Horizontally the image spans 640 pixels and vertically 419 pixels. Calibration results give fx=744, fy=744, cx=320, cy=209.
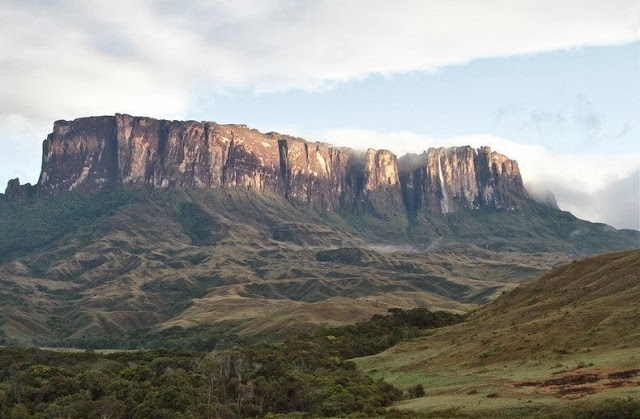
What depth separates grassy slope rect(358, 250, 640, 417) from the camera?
7369cm

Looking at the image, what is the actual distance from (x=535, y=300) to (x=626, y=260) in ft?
57.3

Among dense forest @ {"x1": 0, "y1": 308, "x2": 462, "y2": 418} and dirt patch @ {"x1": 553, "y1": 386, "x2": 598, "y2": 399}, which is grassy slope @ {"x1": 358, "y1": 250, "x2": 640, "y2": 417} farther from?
dense forest @ {"x1": 0, "y1": 308, "x2": 462, "y2": 418}

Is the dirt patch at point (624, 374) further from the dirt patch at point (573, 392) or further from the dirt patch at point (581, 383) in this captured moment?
the dirt patch at point (573, 392)

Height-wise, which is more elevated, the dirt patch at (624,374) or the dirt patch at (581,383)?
the dirt patch at (624,374)

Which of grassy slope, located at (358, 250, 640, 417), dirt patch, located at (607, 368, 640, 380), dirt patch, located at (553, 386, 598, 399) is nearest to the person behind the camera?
dirt patch, located at (553, 386, 598, 399)

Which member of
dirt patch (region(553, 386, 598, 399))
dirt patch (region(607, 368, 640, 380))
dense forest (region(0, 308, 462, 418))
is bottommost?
dense forest (region(0, 308, 462, 418))

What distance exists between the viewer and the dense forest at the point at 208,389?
9938 centimetres

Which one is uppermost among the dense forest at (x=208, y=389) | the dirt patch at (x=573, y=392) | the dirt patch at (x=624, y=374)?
the dirt patch at (x=624, y=374)

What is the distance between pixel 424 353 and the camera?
12862 cm

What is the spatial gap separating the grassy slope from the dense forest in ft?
27.9

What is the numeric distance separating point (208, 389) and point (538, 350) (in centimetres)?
4863

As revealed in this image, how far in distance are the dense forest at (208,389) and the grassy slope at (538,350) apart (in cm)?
851

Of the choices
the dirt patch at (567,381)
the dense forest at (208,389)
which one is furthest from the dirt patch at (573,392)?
the dense forest at (208,389)

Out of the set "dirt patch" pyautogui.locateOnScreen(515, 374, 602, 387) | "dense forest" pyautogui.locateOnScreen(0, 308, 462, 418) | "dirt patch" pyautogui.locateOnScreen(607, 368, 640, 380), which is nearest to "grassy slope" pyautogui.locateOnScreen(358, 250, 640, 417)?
"dirt patch" pyautogui.locateOnScreen(515, 374, 602, 387)
